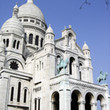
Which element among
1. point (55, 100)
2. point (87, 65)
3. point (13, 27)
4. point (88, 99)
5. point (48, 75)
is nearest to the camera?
point (55, 100)

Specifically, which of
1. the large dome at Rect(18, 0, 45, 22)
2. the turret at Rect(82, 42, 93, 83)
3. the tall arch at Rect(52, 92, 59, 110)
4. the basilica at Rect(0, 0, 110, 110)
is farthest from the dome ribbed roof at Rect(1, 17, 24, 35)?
the tall arch at Rect(52, 92, 59, 110)

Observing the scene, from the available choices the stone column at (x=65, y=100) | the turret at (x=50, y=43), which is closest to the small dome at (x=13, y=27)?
the turret at (x=50, y=43)

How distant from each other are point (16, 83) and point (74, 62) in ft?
46.4

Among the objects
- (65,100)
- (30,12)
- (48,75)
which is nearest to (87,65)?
(48,75)

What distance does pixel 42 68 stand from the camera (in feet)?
122

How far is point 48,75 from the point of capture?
34.5 metres

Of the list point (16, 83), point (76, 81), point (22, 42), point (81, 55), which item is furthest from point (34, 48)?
point (76, 81)

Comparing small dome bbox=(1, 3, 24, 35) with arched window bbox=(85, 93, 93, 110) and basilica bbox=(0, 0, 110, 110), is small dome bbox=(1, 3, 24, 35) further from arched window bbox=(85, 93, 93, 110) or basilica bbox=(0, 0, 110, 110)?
arched window bbox=(85, 93, 93, 110)

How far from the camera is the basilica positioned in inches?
1273

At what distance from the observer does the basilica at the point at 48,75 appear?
106 ft

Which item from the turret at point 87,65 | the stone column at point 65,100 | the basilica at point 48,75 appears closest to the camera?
the stone column at point 65,100

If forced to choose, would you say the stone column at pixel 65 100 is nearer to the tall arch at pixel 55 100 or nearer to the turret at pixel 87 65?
the tall arch at pixel 55 100

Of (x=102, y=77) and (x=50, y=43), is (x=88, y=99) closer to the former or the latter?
(x=102, y=77)

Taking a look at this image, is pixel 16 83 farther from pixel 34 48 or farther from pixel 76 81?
pixel 34 48
